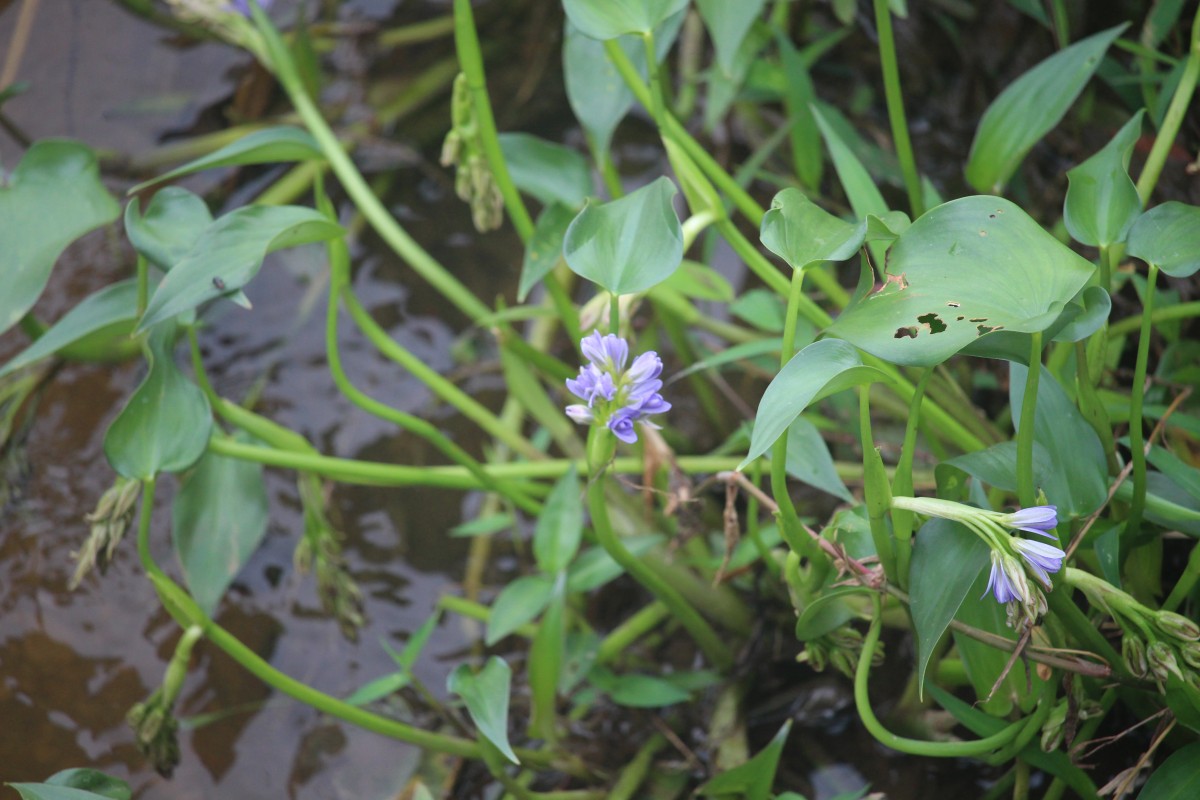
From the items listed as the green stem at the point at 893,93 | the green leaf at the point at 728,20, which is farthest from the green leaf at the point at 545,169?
the green stem at the point at 893,93

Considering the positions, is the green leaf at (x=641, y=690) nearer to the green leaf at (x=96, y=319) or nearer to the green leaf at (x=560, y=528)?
the green leaf at (x=560, y=528)

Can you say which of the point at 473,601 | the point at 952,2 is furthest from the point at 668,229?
the point at 952,2

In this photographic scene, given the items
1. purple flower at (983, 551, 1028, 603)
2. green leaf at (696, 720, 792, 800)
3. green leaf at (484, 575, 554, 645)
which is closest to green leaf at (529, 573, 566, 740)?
green leaf at (484, 575, 554, 645)

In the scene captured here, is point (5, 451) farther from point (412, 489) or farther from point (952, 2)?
point (952, 2)

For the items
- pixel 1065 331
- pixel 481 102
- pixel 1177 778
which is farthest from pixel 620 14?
pixel 1177 778

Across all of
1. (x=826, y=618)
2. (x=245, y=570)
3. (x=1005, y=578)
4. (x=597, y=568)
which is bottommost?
(x=245, y=570)

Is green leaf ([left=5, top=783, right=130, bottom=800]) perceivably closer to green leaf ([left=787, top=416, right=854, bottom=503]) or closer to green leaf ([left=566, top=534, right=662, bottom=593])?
green leaf ([left=566, top=534, right=662, bottom=593])

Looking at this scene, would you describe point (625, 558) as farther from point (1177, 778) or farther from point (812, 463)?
point (1177, 778)

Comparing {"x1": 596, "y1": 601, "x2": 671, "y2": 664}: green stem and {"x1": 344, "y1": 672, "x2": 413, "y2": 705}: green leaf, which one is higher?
{"x1": 344, "y1": 672, "x2": 413, "y2": 705}: green leaf
